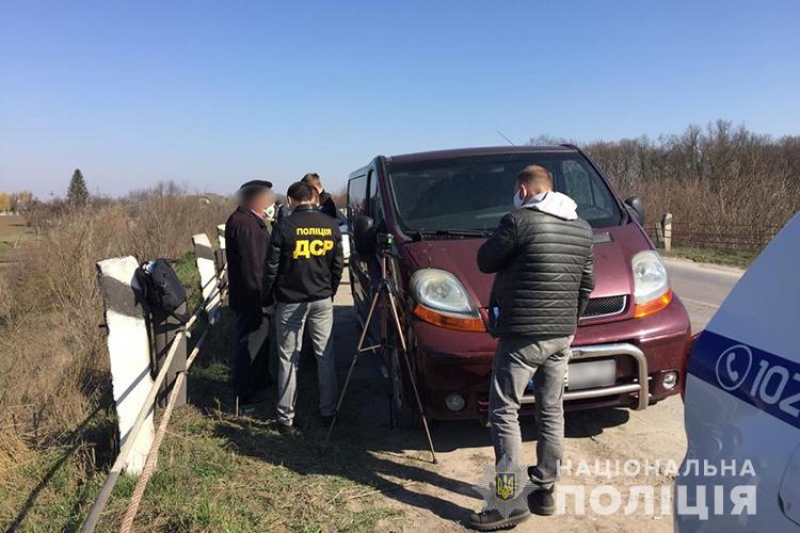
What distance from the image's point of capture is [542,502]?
11.0 ft

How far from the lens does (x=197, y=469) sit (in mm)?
3752

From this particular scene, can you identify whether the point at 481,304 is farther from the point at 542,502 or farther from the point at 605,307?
the point at 542,502

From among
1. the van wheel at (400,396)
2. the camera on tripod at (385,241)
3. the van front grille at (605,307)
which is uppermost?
the camera on tripod at (385,241)

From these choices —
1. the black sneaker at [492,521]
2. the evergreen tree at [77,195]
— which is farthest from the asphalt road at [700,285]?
the evergreen tree at [77,195]

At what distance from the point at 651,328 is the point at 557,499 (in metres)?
1.25

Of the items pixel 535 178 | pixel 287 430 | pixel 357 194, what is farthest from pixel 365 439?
pixel 357 194

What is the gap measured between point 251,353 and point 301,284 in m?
1.17

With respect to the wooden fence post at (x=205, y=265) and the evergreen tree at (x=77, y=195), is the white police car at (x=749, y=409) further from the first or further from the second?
the evergreen tree at (x=77, y=195)

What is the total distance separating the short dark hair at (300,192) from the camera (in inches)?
180

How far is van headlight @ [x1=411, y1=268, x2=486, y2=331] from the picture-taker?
12.6ft

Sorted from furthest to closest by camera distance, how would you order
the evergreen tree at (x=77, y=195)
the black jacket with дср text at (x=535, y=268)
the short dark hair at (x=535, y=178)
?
the evergreen tree at (x=77, y=195)
the short dark hair at (x=535, y=178)
the black jacket with дср text at (x=535, y=268)

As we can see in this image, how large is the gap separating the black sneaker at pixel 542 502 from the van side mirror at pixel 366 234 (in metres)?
2.39

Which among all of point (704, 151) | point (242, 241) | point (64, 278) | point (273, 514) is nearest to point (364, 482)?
point (273, 514)

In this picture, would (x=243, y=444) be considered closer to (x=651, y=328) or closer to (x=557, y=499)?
(x=557, y=499)
